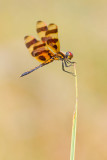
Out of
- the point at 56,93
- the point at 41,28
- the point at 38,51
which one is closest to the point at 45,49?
the point at 38,51

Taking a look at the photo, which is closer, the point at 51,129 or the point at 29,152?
the point at 29,152

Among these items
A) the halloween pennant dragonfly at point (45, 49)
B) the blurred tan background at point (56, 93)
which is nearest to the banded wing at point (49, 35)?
the halloween pennant dragonfly at point (45, 49)

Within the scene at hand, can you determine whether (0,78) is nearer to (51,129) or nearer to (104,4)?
(51,129)

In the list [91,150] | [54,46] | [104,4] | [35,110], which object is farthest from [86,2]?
[54,46]

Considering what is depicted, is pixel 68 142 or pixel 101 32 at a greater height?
pixel 101 32

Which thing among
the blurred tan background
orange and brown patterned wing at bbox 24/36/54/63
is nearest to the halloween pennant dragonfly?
orange and brown patterned wing at bbox 24/36/54/63
